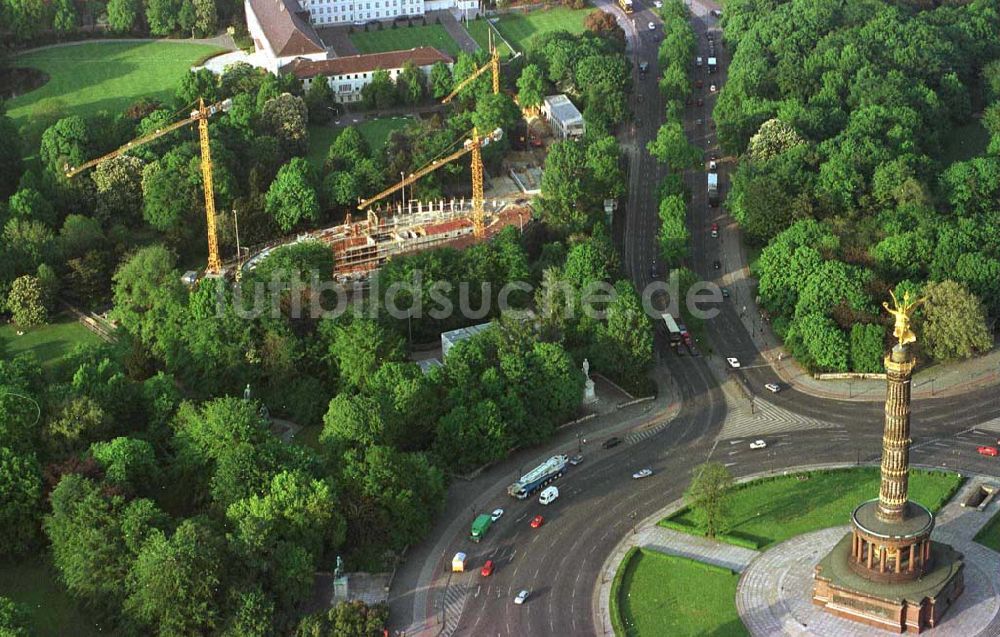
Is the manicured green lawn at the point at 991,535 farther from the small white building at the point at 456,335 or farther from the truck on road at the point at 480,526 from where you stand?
the small white building at the point at 456,335

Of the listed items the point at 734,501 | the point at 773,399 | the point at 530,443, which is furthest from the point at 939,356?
the point at 530,443

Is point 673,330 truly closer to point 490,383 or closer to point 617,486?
point 490,383

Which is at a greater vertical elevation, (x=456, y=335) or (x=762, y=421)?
(x=456, y=335)

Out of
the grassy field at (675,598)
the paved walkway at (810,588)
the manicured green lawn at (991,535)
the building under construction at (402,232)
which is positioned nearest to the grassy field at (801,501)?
the paved walkway at (810,588)

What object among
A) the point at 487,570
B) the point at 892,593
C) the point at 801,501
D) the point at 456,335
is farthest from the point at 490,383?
the point at 892,593

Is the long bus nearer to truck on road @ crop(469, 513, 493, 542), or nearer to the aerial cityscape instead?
the aerial cityscape

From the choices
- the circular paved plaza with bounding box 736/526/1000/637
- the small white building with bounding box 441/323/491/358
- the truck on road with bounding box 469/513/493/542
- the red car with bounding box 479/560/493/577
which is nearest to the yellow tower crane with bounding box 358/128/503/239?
the small white building with bounding box 441/323/491/358
